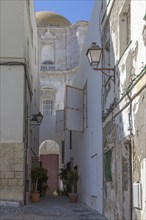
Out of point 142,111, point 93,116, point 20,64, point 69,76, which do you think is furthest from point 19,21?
point 69,76

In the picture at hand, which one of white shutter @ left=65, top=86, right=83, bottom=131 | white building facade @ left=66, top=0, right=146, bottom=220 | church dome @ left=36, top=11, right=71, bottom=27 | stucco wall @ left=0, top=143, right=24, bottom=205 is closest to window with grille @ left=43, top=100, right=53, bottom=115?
church dome @ left=36, top=11, right=71, bottom=27

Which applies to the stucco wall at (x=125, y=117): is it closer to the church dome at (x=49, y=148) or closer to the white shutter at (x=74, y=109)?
the white shutter at (x=74, y=109)

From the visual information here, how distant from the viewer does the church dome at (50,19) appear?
3985 centimetres

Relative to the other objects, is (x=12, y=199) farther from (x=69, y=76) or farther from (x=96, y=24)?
(x=69, y=76)

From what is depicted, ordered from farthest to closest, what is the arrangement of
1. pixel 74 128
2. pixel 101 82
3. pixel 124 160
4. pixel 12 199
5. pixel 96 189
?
1. pixel 74 128
2. pixel 12 199
3. pixel 96 189
4. pixel 101 82
5. pixel 124 160

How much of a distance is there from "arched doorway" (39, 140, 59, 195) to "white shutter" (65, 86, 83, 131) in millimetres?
15874

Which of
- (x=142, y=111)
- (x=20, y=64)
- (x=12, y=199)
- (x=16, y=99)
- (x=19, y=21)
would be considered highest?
(x=19, y=21)

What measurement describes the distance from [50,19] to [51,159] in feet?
44.1

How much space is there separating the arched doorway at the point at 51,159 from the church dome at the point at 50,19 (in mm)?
11294

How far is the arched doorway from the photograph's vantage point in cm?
3462

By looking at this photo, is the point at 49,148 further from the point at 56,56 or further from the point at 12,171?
the point at 12,171

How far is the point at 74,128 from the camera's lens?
18.5 m

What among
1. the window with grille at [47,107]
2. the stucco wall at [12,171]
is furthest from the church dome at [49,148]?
the stucco wall at [12,171]

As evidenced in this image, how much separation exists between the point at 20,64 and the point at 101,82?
4066 millimetres
